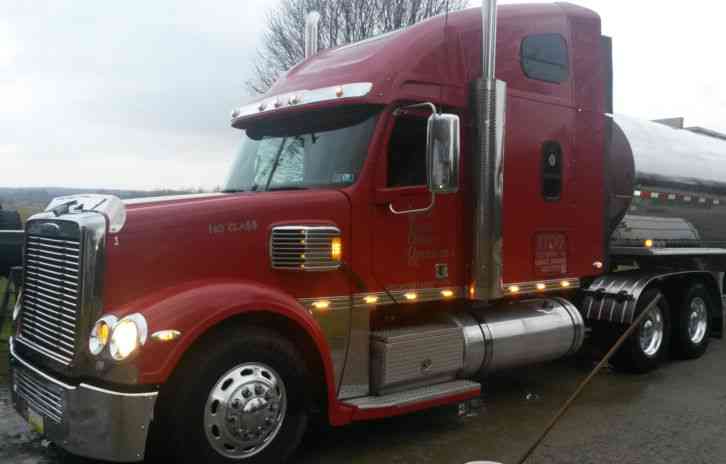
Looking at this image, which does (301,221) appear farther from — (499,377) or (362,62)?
(499,377)

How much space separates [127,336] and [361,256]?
69.2 inches

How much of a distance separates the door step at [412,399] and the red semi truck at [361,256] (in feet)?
0.06

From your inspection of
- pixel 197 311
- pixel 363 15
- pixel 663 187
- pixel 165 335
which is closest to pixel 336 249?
pixel 197 311

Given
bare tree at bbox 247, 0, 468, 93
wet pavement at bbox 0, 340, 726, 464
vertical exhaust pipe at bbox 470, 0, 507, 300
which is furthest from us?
bare tree at bbox 247, 0, 468, 93

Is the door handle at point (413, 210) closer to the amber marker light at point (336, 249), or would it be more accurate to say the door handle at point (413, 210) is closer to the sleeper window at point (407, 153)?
the sleeper window at point (407, 153)

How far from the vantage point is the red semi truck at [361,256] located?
3.90 meters

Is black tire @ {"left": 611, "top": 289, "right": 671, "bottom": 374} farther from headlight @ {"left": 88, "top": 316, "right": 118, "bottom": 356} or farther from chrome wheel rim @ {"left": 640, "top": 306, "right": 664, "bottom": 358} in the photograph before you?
headlight @ {"left": 88, "top": 316, "right": 118, "bottom": 356}

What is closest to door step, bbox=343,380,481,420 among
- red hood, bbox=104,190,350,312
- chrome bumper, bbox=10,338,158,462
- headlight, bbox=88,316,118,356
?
red hood, bbox=104,190,350,312

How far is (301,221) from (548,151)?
108 inches

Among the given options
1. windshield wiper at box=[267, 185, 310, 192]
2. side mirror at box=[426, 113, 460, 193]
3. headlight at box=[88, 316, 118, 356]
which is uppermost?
side mirror at box=[426, 113, 460, 193]

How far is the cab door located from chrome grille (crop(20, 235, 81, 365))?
6.69 ft

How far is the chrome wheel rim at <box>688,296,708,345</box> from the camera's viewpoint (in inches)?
319

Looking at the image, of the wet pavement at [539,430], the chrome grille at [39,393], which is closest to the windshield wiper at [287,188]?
the wet pavement at [539,430]

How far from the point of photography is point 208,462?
393 cm
